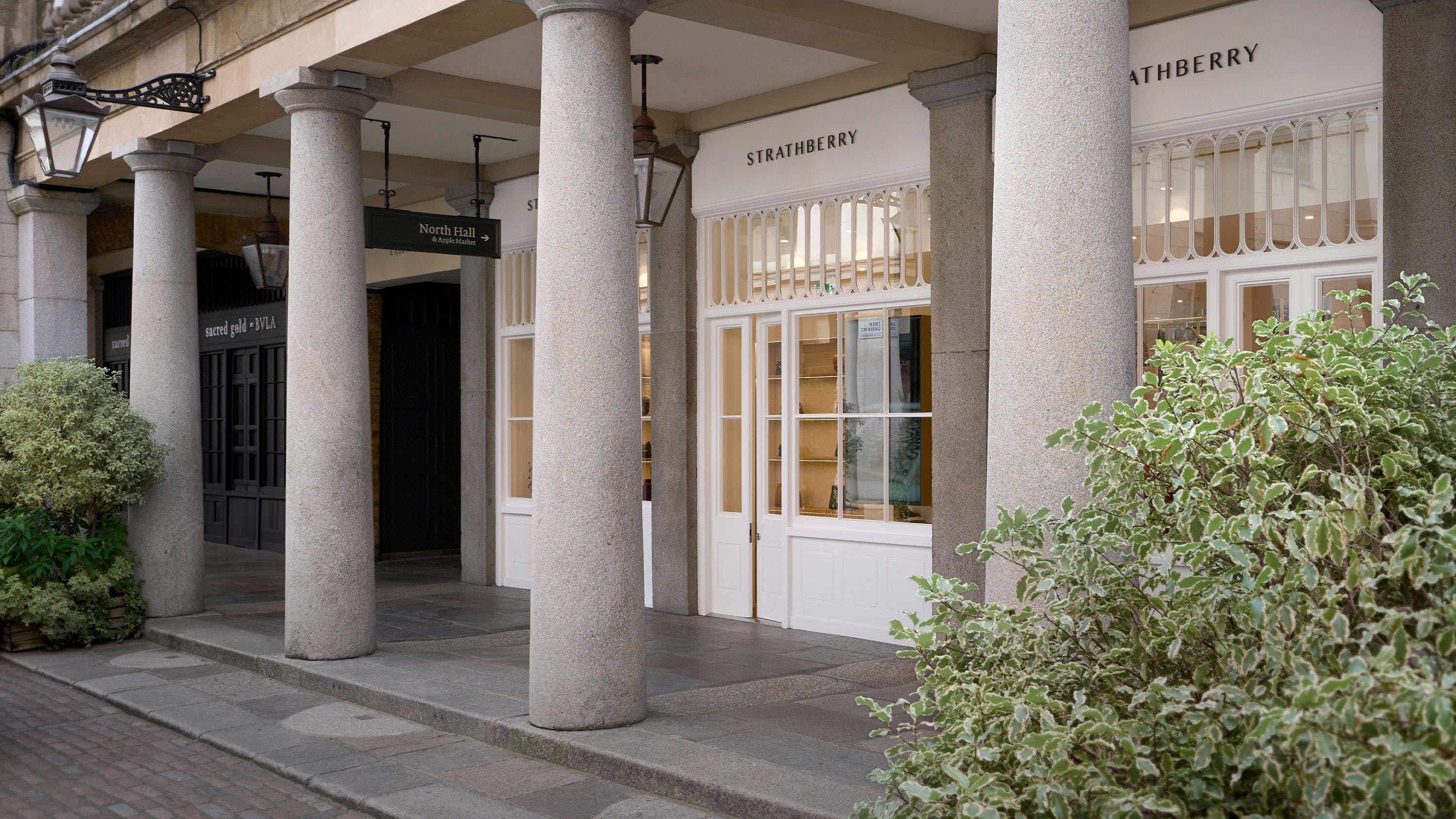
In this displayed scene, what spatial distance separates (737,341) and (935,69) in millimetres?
2894

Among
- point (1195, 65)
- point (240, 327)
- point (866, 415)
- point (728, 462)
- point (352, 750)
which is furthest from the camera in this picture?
point (240, 327)

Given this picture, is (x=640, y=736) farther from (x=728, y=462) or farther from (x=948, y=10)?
(x=948, y=10)

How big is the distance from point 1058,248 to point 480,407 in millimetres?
8954

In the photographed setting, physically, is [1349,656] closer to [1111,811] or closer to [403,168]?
[1111,811]

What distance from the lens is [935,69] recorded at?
8.05m

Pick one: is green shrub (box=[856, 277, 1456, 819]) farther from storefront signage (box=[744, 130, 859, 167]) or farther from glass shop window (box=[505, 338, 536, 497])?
glass shop window (box=[505, 338, 536, 497])

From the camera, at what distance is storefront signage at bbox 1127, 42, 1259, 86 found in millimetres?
6750

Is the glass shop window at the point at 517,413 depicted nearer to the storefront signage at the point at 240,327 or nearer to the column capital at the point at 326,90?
the column capital at the point at 326,90

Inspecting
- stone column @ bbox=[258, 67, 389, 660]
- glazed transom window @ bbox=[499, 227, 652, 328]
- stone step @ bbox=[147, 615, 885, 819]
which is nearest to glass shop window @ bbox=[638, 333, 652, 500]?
glazed transom window @ bbox=[499, 227, 652, 328]

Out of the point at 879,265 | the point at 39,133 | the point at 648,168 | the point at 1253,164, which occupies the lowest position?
the point at 879,265

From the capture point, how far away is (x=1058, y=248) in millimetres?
4168

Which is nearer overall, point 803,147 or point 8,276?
point 803,147

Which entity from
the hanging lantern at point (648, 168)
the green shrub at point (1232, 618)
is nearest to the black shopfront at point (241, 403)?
the hanging lantern at point (648, 168)

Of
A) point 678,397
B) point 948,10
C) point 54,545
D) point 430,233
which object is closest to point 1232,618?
point 948,10
